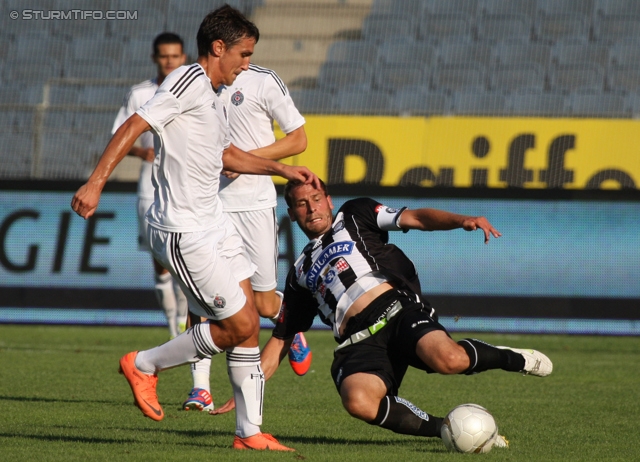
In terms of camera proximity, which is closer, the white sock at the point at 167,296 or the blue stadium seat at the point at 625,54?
the white sock at the point at 167,296

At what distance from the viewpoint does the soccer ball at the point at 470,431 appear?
473 cm

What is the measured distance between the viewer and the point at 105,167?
4379 mm

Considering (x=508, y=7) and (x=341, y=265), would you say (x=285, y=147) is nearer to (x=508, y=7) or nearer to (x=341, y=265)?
→ (x=341, y=265)

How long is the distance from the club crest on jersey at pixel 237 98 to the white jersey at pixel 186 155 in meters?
2.02

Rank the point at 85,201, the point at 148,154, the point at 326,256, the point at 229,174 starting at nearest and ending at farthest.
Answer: the point at 85,201
the point at 326,256
the point at 229,174
the point at 148,154

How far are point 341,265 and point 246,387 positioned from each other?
0.84 meters

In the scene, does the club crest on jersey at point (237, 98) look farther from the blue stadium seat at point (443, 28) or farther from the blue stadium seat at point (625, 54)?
the blue stadium seat at point (625, 54)

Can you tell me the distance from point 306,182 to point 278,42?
11.2 m

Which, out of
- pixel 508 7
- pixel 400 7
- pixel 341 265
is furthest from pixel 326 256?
pixel 508 7

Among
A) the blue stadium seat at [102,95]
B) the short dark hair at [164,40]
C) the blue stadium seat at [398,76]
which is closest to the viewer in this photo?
the short dark hair at [164,40]

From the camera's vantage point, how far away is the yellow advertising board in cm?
1274

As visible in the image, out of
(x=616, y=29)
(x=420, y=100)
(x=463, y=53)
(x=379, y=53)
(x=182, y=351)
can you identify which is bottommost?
(x=182, y=351)

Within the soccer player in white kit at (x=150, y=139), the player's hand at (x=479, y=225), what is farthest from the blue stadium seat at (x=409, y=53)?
the player's hand at (x=479, y=225)

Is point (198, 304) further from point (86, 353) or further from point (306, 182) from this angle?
point (86, 353)
